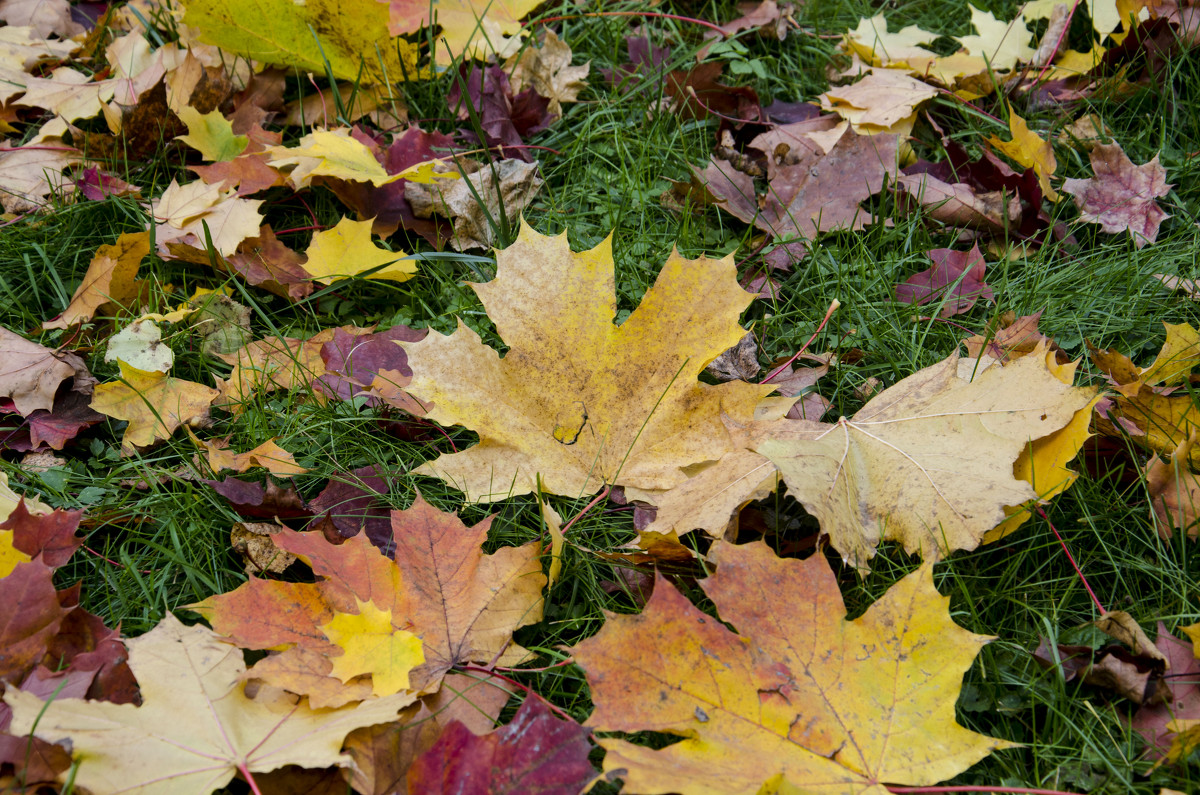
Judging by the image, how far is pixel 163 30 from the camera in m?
2.65

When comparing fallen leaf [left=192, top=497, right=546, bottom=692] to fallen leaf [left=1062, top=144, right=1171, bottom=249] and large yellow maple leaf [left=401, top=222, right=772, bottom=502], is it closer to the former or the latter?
large yellow maple leaf [left=401, top=222, right=772, bottom=502]

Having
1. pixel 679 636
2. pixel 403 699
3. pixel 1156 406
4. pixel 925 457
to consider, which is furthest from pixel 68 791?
pixel 1156 406

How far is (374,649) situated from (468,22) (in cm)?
198

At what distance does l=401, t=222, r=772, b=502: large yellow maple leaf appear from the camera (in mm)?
1498

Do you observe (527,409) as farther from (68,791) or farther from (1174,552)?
(1174,552)

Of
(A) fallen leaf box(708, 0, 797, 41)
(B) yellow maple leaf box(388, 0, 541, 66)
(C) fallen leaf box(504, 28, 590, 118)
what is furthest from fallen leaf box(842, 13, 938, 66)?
(B) yellow maple leaf box(388, 0, 541, 66)

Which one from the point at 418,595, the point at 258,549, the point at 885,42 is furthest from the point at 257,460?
the point at 885,42

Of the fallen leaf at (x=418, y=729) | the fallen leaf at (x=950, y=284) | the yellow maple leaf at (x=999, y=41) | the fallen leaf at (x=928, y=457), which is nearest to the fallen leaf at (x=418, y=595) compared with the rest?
the fallen leaf at (x=418, y=729)

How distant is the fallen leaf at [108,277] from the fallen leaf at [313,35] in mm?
729

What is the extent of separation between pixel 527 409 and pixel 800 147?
1211 mm

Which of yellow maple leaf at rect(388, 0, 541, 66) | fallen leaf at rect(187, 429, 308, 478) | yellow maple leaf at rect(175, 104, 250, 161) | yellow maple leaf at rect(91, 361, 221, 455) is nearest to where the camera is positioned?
fallen leaf at rect(187, 429, 308, 478)

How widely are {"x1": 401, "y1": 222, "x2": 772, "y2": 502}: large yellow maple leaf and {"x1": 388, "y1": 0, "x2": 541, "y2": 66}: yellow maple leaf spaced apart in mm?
1235

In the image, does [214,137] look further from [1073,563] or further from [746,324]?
[1073,563]

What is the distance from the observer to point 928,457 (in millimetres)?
1356
